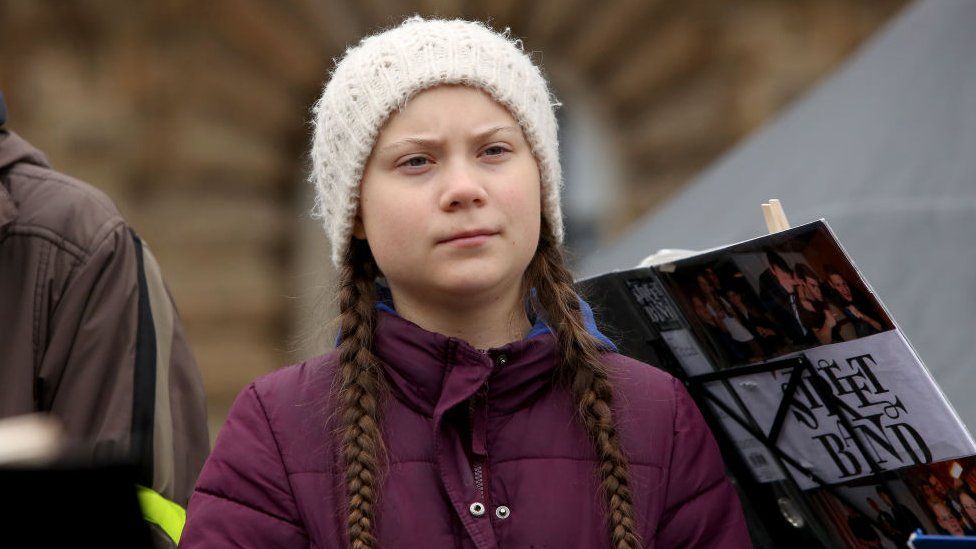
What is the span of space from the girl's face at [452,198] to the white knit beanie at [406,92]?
22 millimetres

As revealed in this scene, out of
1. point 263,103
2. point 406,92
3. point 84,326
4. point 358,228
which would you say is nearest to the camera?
point 406,92

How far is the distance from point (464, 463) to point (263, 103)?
6514 millimetres

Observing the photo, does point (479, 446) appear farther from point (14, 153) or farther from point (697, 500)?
point (14, 153)

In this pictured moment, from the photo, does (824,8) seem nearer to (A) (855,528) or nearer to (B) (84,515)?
(A) (855,528)

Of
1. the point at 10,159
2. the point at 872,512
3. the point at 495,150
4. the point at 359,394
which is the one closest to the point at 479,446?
the point at 359,394

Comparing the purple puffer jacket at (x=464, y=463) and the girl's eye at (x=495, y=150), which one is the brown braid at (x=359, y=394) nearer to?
the purple puffer jacket at (x=464, y=463)

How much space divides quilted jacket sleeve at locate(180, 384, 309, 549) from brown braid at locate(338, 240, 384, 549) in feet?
0.30

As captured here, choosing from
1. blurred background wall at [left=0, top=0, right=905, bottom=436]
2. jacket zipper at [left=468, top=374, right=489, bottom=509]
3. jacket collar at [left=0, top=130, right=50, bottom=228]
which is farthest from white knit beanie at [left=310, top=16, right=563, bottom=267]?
blurred background wall at [left=0, top=0, right=905, bottom=436]

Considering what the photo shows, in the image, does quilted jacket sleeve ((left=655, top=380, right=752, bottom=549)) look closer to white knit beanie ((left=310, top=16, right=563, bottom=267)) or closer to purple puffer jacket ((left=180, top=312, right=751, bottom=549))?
purple puffer jacket ((left=180, top=312, right=751, bottom=549))

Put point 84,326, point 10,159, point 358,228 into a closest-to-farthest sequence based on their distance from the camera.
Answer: point 358,228 → point 84,326 → point 10,159

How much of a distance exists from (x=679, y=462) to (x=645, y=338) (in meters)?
0.40

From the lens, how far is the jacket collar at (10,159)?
9.00ft

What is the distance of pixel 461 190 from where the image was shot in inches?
89.8

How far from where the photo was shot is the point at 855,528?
248 centimetres
